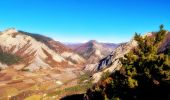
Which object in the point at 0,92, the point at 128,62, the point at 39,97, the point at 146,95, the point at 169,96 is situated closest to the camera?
the point at 169,96

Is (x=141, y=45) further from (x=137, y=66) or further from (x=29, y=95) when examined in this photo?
(x=29, y=95)

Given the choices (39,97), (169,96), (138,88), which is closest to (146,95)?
(138,88)

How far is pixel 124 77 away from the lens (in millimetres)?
59344

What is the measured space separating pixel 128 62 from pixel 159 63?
722 centimetres

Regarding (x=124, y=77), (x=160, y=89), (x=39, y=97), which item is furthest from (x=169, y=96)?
(x=39, y=97)

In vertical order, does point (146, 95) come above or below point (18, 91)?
above

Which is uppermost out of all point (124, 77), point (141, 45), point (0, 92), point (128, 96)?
point (141, 45)

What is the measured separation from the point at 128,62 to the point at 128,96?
22.5ft

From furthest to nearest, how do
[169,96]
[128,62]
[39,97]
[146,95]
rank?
1. [39,97]
2. [128,62]
3. [146,95]
4. [169,96]

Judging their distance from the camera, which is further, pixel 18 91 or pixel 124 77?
pixel 18 91

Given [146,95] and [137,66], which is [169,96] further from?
[137,66]

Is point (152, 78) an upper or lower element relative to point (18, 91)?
upper

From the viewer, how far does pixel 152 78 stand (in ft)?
181

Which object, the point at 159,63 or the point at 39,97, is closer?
the point at 159,63
